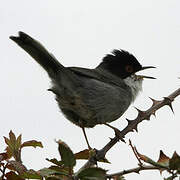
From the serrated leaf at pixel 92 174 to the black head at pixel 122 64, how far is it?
17.1 ft

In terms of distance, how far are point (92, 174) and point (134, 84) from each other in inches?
197

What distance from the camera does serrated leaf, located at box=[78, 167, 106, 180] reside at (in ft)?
6.46

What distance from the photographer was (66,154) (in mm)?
2078

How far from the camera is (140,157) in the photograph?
2.21 m

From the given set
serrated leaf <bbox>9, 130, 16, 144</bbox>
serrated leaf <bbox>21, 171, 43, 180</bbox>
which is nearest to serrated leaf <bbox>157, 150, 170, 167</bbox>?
serrated leaf <bbox>21, 171, 43, 180</bbox>

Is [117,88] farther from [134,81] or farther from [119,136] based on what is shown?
[119,136]

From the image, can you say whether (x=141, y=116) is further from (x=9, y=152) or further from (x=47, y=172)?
(x=47, y=172)

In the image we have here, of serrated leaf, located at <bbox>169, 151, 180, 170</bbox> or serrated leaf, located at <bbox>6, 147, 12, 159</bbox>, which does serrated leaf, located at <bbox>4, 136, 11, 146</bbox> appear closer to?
serrated leaf, located at <bbox>6, 147, 12, 159</bbox>

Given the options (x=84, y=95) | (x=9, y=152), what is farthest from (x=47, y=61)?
(x=9, y=152)

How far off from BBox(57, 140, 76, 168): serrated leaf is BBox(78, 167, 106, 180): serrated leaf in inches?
4.3

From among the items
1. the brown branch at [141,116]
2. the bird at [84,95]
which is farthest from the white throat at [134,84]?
the brown branch at [141,116]

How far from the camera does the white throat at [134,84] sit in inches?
264

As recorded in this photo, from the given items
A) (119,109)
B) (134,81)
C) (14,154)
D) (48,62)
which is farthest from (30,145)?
(134,81)

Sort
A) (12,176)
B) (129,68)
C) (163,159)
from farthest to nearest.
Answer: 1. (129,68)
2. (12,176)
3. (163,159)
